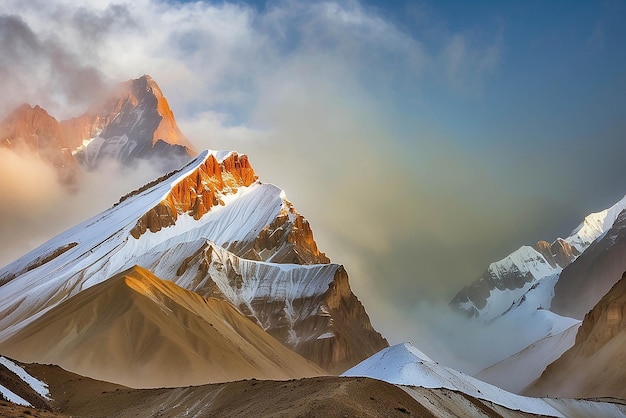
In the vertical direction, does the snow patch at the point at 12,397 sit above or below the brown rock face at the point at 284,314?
below

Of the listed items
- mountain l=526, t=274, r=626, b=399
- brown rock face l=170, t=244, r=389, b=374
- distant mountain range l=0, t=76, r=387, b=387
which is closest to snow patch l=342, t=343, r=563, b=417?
distant mountain range l=0, t=76, r=387, b=387

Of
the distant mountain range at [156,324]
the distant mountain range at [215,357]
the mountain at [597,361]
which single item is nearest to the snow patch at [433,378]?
the distant mountain range at [215,357]

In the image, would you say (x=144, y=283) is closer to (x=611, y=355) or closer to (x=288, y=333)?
(x=288, y=333)

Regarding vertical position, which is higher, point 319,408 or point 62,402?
point 62,402

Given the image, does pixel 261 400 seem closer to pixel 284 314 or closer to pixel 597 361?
pixel 597 361

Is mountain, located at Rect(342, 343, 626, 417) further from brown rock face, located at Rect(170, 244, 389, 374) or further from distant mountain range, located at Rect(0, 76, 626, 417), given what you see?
brown rock face, located at Rect(170, 244, 389, 374)

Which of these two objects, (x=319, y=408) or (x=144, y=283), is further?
(x=144, y=283)

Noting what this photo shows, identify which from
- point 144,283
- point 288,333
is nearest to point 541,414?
point 144,283

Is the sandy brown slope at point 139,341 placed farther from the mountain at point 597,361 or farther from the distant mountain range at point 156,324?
the mountain at point 597,361
